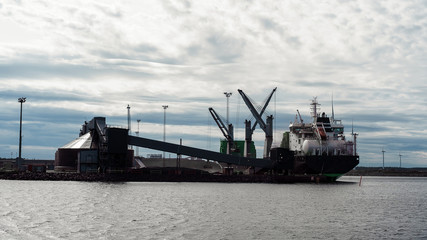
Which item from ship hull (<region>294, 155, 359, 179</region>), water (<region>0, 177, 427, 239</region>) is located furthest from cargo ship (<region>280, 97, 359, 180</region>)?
water (<region>0, 177, 427, 239</region>)

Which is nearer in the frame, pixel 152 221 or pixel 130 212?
pixel 152 221

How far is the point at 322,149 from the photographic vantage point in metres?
146

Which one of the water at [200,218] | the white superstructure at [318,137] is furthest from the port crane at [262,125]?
the water at [200,218]

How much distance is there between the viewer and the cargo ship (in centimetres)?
14338

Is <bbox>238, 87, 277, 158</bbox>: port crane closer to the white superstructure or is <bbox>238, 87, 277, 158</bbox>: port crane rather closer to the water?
the white superstructure

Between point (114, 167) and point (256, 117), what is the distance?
67099mm

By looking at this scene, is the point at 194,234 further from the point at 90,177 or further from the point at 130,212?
the point at 90,177

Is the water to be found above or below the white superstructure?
below

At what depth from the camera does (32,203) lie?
233 ft

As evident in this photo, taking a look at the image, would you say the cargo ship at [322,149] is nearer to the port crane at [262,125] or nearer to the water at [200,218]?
the port crane at [262,125]

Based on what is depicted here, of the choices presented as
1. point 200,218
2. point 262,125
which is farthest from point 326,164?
point 200,218

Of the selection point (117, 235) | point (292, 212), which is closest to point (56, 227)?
point (117, 235)

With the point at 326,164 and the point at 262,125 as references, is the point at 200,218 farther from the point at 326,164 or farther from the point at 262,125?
the point at 262,125

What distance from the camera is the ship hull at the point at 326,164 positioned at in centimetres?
14275
